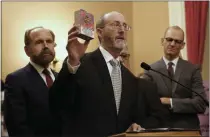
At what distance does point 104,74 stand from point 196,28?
136cm

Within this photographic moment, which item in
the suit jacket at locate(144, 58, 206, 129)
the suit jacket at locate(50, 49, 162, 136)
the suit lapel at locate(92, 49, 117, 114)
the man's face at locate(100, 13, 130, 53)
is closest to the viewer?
the suit jacket at locate(50, 49, 162, 136)

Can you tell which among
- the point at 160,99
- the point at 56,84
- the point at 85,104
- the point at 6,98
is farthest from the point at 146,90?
the point at 6,98

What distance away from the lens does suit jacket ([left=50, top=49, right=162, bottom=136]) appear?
7.29 feet

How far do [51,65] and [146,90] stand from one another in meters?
0.66

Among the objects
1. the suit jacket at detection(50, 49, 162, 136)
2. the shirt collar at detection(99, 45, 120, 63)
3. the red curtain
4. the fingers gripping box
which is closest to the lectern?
the suit jacket at detection(50, 49, 162, 136)

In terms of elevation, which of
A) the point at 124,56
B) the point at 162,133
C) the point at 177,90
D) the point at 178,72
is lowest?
the point at 162,133

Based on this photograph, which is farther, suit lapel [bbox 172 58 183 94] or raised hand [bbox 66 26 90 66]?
suit lapel [bbox 172 58 183 94]

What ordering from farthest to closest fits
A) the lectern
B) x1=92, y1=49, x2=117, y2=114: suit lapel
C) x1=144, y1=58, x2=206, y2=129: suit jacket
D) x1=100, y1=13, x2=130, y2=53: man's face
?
1. x1=144, y1=58, x2=206, y2=129: suit jacket
2. x1=100, y1=13, x2=130, y2=53: man's face
3. x1=92, y1=49, x2=117, y2=114: suit lapel
4. the lectern

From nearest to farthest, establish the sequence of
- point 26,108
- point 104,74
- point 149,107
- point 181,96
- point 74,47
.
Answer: point 74,47
point 26,108
point 104,74
point 149,107
point 181,96

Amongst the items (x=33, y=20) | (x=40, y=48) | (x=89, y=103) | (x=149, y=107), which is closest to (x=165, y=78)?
(x=149, y=107)

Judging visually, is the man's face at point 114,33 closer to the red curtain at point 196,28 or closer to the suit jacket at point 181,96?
the suit jacket at point 181,96

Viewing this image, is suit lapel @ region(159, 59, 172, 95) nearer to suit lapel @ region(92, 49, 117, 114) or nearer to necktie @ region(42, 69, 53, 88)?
suit lapel @ region(92, 49, 117, 114)

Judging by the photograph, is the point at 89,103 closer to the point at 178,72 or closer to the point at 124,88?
the point at 124,88

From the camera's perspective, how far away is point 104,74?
2.38 metres
